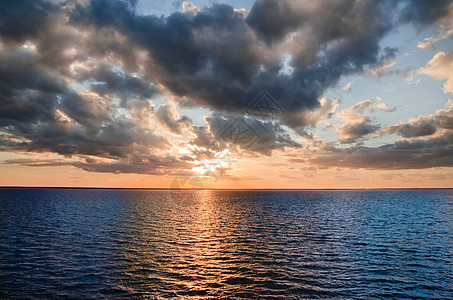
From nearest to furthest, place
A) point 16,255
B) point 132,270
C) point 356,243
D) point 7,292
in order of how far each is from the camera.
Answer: point 7,292 < point 132,270 < point 16,255 < point 356,243

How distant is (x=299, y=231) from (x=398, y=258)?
2236 cm

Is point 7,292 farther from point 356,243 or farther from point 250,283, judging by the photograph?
point 356,243

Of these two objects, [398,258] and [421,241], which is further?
[421,241]

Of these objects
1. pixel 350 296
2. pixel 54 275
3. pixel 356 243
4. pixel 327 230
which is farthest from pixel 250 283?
pixel 327 230

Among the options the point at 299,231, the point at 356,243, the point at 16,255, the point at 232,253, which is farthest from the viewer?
the point at 299,231

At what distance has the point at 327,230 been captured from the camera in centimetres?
5753

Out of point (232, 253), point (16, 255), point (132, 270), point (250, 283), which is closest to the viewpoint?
point (250, 283)

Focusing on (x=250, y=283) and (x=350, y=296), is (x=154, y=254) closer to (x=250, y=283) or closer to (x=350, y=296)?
(x=250, y=283)

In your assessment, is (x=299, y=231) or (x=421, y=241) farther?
(x=299, y=231)

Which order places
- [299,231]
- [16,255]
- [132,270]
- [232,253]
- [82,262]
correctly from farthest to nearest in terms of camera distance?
[299,231] < [232,253] < [16,255] < [82,262] < [132,270]

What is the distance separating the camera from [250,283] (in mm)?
26781

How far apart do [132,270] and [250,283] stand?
15346mm

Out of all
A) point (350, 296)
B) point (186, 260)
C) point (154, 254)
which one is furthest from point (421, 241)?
point (154, 254)

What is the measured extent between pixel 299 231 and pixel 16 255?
54080mm
